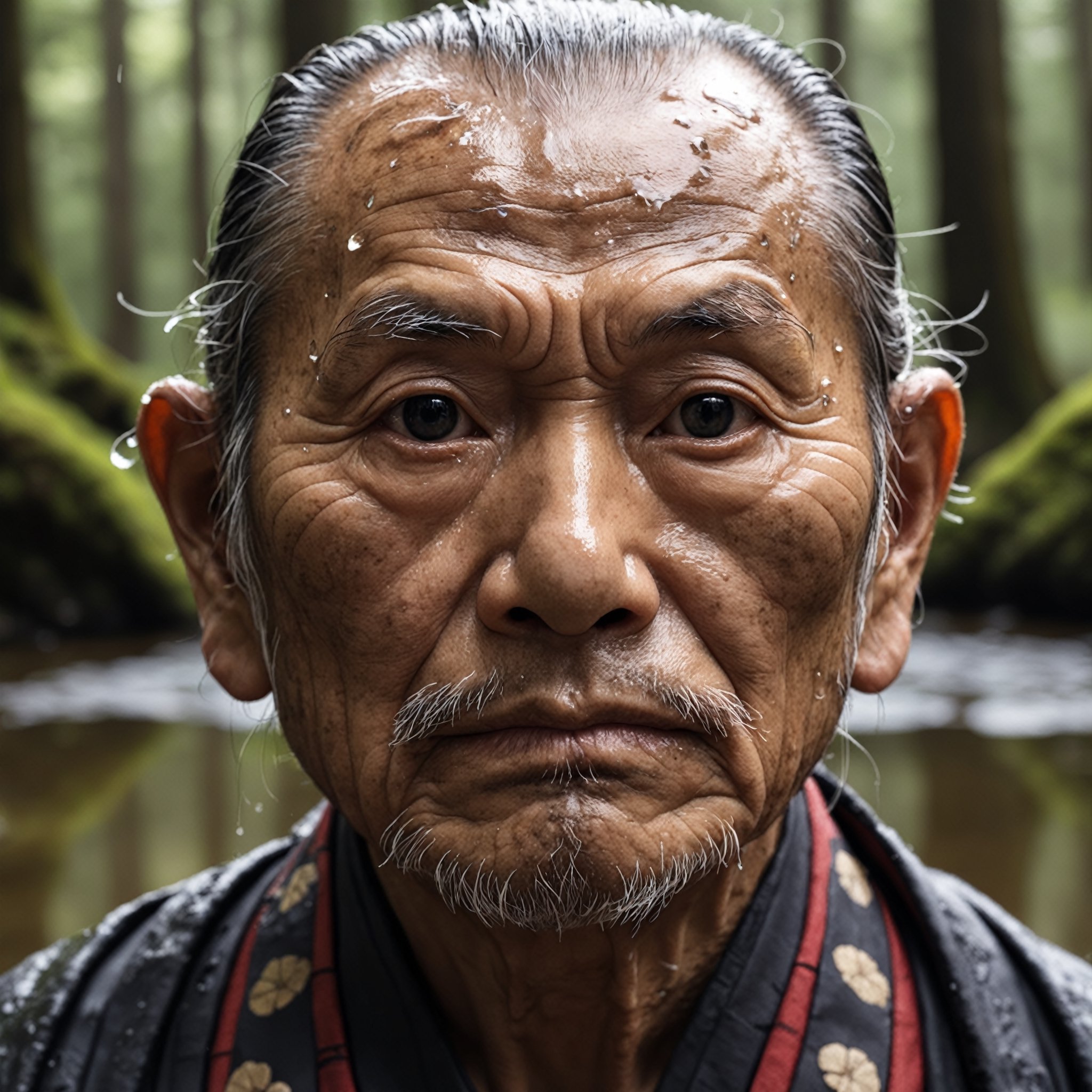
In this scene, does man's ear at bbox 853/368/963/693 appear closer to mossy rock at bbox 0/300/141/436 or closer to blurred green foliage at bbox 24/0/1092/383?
mossy rock at bbox 0/300/141/436

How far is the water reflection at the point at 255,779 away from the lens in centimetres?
548

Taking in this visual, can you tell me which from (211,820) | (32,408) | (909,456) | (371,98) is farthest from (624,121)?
(32,408)

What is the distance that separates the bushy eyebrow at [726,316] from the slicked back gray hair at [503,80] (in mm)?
180

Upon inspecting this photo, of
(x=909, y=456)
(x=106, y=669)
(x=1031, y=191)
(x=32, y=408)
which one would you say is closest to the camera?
(x=909, y=456)

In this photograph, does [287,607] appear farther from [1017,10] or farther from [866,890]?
[1017,10]

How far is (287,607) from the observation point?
212 cm

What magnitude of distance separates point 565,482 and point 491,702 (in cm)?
31

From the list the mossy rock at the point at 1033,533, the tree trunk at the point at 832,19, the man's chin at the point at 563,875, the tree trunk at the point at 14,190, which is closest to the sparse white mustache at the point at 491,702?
the man's chin at the point at 563,875

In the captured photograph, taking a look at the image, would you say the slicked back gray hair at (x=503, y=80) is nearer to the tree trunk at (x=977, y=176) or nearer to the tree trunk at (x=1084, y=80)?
the tree trunk at (x=977, y=176)

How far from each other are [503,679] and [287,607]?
421mm

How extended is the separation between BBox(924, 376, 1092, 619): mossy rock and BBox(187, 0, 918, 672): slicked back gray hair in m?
8.77

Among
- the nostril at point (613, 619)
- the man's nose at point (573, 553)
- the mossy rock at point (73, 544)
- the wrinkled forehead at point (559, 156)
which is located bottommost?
the mossy rock at point (73, 544)

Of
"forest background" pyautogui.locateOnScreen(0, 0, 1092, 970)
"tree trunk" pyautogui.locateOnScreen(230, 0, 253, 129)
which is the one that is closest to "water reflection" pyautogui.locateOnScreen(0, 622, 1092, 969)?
"forest background" pyautogui.locateOnScreen(0, 0, 1092, 970)

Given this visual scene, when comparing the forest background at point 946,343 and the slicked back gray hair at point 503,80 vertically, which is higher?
the slicked back gray hair at point 503,80
